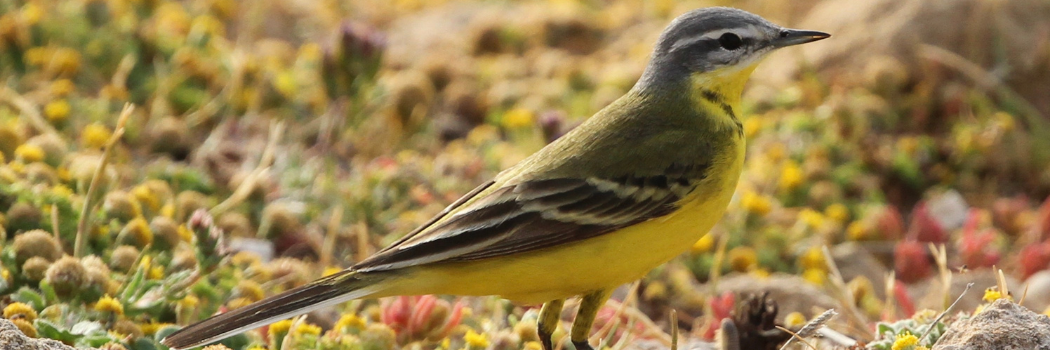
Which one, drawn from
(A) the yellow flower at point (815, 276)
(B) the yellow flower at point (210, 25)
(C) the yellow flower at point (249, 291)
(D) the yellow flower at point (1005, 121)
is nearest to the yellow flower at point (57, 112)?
(B) the yellow flower at point (210, 25)

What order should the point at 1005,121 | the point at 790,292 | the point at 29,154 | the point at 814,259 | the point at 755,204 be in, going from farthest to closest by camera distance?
1. the point at 1005,121
2. the point at 755,204
3. the point at 814,259
4. the point at 790,292
5. the point at 29,154

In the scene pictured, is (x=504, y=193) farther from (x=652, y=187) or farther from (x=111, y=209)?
(x=111, y=209)

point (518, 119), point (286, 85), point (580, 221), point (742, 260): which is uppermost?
point (286, 85)

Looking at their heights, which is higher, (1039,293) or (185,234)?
(185,234)

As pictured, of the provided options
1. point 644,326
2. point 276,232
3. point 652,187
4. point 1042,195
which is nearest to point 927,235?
point 1042,195

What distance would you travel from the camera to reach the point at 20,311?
4.01 meters

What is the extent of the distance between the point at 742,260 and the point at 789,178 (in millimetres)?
973

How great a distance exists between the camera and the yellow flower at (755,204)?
6715 millimetres

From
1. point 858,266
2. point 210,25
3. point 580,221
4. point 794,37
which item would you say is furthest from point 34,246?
point 858,266

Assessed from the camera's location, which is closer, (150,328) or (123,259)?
(150,328)

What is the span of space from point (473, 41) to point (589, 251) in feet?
17.4

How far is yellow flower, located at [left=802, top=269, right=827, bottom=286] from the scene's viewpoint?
6.16 meters

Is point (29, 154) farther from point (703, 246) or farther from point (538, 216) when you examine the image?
point (703, 246)

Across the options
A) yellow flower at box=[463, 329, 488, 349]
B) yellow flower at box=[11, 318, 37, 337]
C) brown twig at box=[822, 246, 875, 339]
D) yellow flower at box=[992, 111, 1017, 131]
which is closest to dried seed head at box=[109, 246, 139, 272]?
yellow flower at box=[11, 318, 37, 337]
